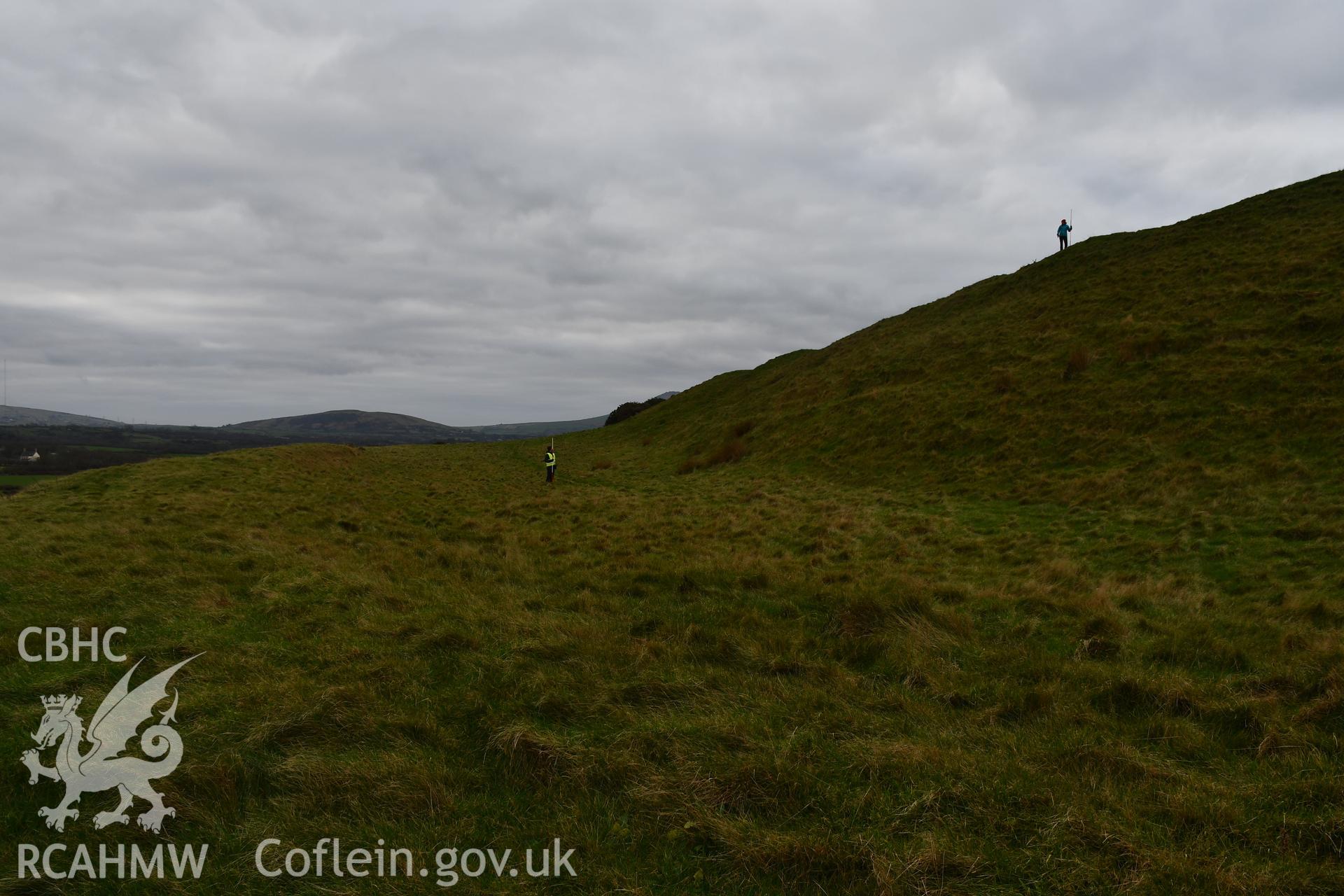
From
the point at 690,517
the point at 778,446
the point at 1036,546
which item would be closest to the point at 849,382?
the point at 778,446

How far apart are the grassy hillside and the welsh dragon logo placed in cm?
14

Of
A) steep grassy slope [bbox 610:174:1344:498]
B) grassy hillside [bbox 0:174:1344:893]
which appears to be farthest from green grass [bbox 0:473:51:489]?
steep grassy slope [bbox 610:174:1344:498]

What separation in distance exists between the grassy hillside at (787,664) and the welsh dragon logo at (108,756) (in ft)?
0.47

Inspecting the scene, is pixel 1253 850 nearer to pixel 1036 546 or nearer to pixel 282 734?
pixel 282 734

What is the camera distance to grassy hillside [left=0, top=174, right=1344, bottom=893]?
3.88 meters

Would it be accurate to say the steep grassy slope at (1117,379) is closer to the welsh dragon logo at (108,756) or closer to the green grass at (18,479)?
the welsh dragon logo at (108,756)

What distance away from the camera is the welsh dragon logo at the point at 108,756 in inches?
166

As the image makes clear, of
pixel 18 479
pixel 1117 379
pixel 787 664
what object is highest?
pixel 1117 379

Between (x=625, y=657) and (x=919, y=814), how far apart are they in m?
3.73

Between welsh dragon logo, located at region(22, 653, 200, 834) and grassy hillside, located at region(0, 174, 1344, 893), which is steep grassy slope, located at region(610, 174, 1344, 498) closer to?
grassy hillside, located at region(0, 174, 1344, 893)

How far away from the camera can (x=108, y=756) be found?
4727 mm

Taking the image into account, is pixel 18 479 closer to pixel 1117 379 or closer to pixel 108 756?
pixel 108 756

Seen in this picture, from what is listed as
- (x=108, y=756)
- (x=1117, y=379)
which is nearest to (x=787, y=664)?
(x=108, y=756)

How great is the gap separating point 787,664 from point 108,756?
6.14 meters
